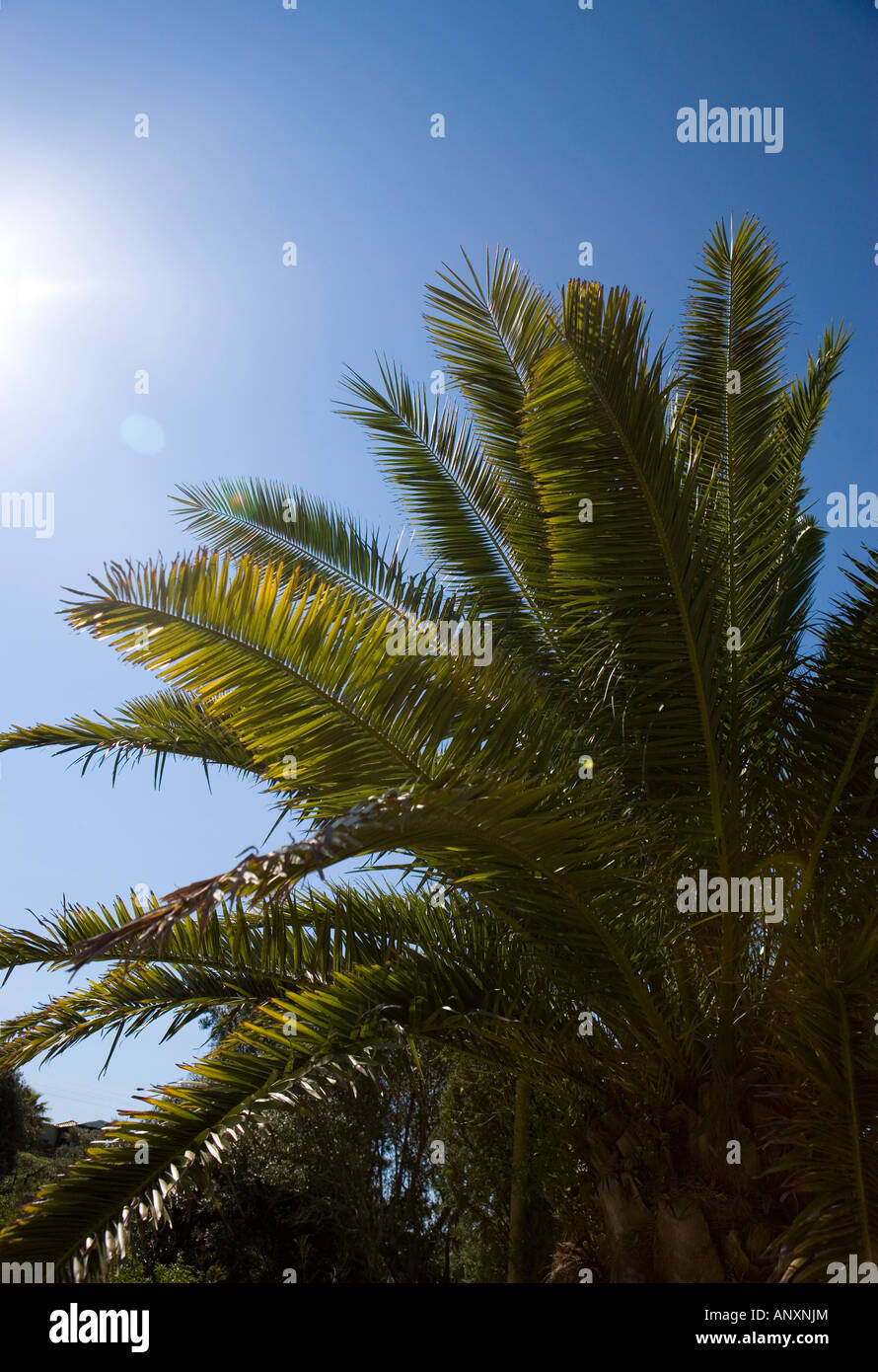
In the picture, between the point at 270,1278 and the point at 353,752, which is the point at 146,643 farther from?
the point at 270,1278

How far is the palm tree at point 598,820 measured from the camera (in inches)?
149

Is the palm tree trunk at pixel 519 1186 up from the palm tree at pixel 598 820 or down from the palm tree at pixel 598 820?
down

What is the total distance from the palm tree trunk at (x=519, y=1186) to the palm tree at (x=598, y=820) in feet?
13.4

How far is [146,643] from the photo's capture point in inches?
152

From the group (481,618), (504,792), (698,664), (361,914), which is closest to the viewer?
(504,792)

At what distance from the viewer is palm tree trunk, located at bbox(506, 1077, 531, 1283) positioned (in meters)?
8.87

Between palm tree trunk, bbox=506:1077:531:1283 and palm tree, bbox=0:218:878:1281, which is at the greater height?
palm tree, bbox=0:218:878:1281

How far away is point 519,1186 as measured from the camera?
30.3ft

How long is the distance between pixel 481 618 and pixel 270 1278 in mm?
11451

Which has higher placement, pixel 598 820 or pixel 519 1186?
pixel 598 820

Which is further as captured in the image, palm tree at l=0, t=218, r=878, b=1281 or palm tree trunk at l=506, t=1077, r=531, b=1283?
palm tree trunk at l=506, t=1077, r=531, b=1283

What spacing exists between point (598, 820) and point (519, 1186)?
6.26 metres

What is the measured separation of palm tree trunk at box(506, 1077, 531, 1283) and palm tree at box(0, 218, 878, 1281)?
4.07m
